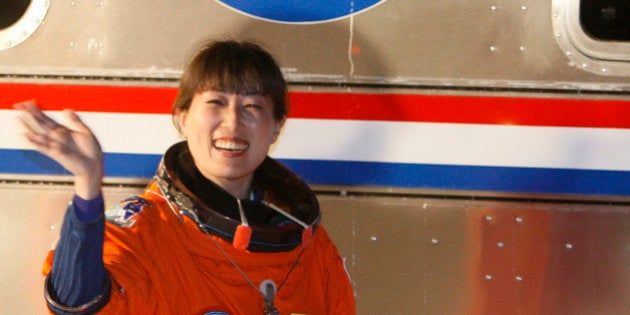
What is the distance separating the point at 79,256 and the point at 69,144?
0.73ft

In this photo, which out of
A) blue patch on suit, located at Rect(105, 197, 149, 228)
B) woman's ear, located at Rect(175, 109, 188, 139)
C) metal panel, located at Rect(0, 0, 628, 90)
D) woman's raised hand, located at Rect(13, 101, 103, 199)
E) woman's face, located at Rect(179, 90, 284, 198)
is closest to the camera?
woman's raised hand, located at Rect(13, 101, 103, 199)

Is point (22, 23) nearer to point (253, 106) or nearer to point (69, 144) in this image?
point (253, 106)

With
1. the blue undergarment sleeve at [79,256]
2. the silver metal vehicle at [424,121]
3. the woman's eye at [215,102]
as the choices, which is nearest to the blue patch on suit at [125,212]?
the blue undergarment sleeve at [79,256]

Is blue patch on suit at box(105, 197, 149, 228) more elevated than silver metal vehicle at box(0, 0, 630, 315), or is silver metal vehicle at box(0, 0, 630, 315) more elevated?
silver metal vehicle at box(0, 0, 630, 315)

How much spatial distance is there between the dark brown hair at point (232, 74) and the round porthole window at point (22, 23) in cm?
81

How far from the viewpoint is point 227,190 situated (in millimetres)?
2193

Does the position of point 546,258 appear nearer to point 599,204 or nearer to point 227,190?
point 599,204

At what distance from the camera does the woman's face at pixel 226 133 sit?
2.11m

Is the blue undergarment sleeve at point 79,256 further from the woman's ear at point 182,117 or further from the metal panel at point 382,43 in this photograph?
the metal panel at point 382,43

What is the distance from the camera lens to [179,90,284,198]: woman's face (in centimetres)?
211

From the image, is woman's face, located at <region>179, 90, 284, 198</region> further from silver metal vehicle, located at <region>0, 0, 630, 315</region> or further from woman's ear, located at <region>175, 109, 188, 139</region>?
silver metal vehicle, located at <region>0, 0, 630, 315</region>

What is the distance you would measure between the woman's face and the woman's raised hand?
511 millimetres

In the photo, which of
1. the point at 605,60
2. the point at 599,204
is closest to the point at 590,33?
the point at 605,60

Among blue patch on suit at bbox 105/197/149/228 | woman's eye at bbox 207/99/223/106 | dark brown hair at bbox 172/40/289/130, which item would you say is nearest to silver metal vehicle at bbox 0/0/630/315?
dark brown hair at bbox 172/40/289/130
